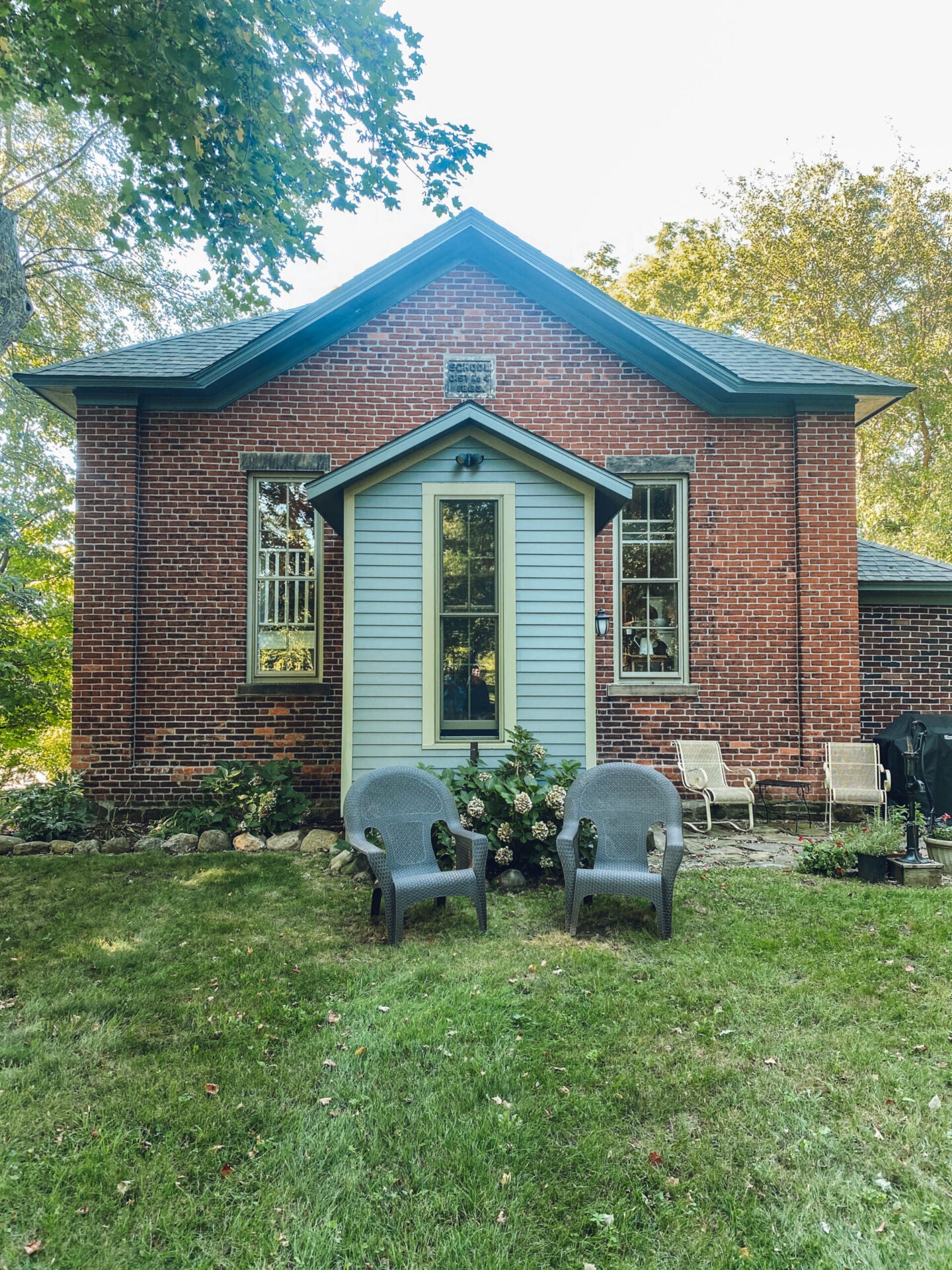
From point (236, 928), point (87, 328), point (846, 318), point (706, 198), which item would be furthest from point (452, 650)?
point (706, 198)

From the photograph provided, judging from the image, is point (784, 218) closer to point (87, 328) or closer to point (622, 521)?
point (622, 521)

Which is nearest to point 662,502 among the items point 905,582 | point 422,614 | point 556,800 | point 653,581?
point 653,581

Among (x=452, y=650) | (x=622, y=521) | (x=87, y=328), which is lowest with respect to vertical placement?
(x=452, y=650)

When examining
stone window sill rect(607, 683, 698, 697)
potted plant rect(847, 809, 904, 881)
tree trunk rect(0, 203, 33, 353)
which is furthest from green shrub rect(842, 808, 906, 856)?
tree trunk rect(0, 203, 33, 353)

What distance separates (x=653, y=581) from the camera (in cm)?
868

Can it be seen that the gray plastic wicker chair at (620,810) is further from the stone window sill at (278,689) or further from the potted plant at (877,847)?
the stone window sill at (278,689)

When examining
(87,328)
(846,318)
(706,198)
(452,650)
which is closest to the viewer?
(452,650)

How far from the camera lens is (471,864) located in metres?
4.80

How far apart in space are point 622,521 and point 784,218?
56.7ft

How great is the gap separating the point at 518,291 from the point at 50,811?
8.04 m

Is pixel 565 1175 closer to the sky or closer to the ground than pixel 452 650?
closer to the ground

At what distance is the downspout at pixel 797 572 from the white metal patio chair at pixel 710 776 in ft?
3.31

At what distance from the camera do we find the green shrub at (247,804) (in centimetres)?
752

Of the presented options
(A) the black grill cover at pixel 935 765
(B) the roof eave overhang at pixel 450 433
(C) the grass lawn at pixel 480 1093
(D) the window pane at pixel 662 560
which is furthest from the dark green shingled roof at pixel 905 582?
(C) the grass lawn at pixel 480 1093
